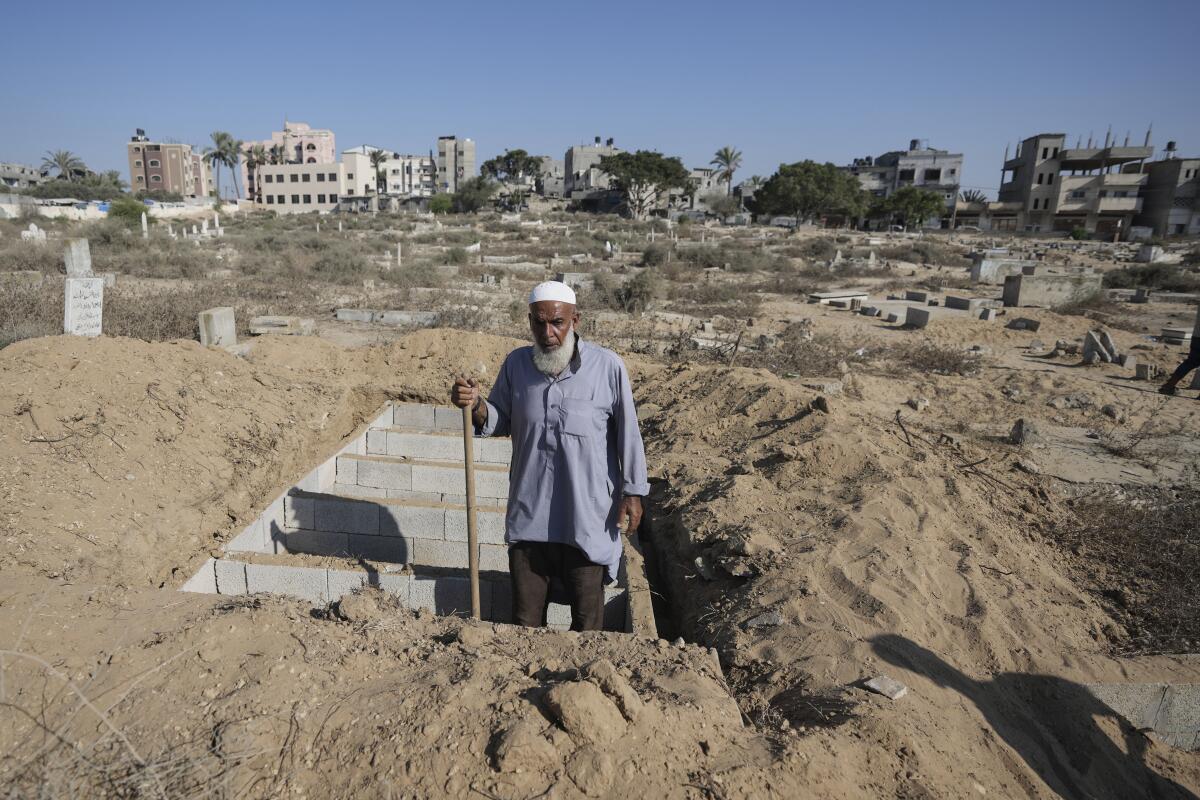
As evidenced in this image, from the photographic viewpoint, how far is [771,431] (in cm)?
584

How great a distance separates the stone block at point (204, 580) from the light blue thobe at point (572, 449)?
2.06 meters

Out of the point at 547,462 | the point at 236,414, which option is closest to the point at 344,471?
the point at 236,414

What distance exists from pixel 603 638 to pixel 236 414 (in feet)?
13.5

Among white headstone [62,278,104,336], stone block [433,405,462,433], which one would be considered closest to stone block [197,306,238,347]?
white headstone [62,278,104,336]

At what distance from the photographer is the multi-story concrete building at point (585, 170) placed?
3009 inches

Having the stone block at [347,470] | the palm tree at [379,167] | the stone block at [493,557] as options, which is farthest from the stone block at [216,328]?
the palm tree at [379,167]

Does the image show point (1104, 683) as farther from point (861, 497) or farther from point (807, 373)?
point (807, 373)

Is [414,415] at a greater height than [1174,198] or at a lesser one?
lesser

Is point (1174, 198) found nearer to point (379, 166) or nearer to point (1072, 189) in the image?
point (1072, 189)

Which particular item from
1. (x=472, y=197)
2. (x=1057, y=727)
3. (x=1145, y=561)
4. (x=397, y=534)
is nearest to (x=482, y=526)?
(x=397, y=534)

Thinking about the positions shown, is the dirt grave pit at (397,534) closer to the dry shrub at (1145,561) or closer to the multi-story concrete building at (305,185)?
the dry shrub at (1145,561)

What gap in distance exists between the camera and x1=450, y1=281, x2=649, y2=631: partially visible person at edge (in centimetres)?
292

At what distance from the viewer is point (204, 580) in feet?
12.8

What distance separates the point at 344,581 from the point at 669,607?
6.72 ft
